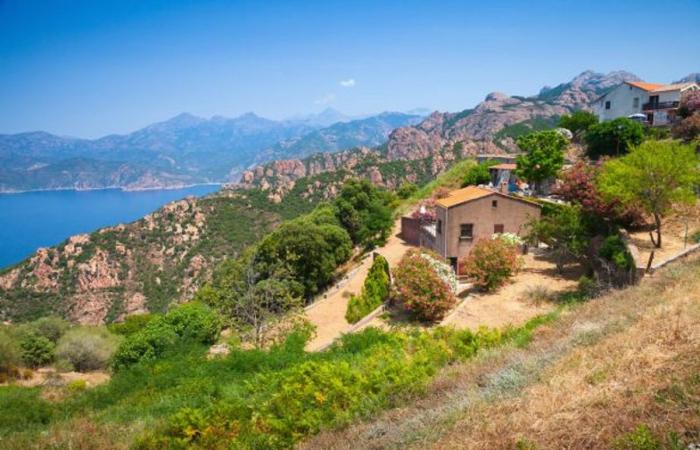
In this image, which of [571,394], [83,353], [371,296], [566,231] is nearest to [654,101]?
[566,231]

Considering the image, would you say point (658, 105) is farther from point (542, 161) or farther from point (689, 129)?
point (542, 161)

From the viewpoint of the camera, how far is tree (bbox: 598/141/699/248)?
1625 cm

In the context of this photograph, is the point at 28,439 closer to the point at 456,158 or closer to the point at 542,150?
the point at 542,150

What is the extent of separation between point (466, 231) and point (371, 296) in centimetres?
645

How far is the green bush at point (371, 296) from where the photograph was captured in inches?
887

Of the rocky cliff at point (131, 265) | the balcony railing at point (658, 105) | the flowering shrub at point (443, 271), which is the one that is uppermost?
the balcony railing at point (658, 105)

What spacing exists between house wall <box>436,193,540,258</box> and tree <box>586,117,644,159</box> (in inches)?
484

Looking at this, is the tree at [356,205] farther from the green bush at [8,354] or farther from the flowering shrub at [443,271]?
the green bush at [8,354]

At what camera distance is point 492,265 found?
1938 cm

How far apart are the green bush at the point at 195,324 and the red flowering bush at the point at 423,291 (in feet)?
30.7

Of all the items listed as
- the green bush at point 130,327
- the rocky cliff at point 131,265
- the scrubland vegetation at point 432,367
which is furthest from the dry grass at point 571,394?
the rocky cliff at point 131,265

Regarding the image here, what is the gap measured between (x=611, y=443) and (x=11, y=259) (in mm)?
195144

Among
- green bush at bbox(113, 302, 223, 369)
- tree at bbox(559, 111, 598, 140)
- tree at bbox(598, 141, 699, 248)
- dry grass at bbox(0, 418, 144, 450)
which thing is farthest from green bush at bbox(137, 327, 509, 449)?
tree at bbox(559, 111, 598, 140)

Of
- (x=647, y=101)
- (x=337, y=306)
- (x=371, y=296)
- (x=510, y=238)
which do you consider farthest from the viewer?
(x=647, y=101)
